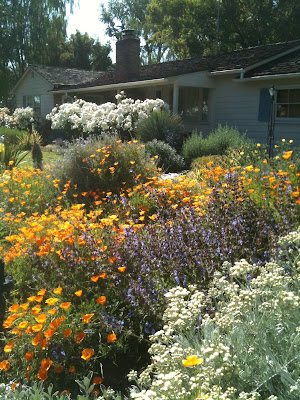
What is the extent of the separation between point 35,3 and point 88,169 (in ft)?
109

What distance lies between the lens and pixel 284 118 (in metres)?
15.9

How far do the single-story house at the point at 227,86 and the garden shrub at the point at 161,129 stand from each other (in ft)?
6.32

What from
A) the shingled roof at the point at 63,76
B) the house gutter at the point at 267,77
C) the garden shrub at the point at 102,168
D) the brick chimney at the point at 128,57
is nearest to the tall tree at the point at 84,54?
the shingled roof at the point at 63,76

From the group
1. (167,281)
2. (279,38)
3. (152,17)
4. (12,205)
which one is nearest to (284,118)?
(12,205)

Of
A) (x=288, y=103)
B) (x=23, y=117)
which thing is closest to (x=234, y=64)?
(x=288, y=103)

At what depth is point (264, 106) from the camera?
16.4 metres

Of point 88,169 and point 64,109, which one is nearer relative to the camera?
point 88,169

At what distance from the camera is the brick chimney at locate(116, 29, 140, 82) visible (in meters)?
22.5

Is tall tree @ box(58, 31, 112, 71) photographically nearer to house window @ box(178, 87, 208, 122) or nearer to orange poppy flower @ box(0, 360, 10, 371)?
house window @ box(178, 87, 208, 122)

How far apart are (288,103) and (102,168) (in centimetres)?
1079

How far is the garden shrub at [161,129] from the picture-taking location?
14.2m

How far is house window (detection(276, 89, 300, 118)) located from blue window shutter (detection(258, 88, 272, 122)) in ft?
1.06

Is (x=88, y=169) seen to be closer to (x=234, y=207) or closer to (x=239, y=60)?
(x=234, y=207)

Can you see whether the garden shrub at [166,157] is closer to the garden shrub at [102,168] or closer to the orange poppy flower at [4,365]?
the garden shrub at [102,168]
